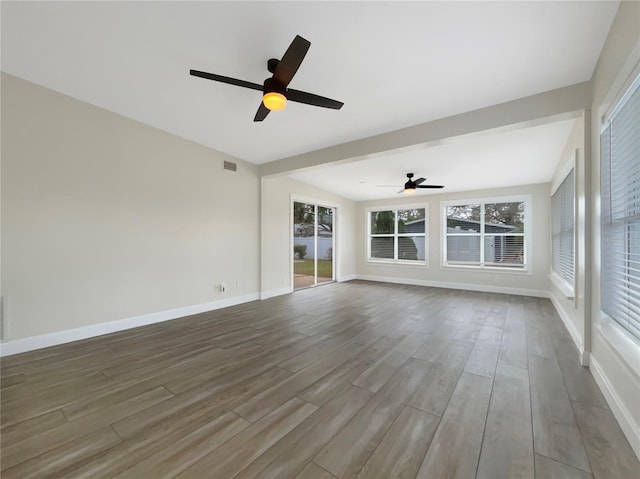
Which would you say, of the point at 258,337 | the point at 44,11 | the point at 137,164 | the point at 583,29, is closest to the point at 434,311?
the point at 258,337

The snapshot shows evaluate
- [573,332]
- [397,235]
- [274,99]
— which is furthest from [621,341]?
[397,235]

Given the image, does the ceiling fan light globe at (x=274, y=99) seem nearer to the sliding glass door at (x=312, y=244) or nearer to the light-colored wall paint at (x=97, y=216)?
the light-colored wall paint at (x=97, y=216)

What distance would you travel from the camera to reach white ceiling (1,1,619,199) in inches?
75.0

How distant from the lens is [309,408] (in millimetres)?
1834

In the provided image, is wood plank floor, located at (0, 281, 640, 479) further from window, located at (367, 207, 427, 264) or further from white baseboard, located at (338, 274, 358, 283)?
white baseboard, located at (338, 274, 358, 283)

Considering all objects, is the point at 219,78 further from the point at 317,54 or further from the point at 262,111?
the point at 317,54

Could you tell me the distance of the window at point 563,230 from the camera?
140 inches

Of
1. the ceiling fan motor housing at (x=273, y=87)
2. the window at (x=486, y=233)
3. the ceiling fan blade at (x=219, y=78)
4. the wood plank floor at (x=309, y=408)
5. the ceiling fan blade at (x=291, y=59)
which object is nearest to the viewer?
the wood plank floor at (x=309, y=408)

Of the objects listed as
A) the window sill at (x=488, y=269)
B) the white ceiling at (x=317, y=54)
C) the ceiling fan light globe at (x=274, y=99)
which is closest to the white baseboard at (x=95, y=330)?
the white ceiling at (x=317, y=54)

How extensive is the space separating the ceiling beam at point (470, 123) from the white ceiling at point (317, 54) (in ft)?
0.34

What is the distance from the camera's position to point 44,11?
1.96 meters

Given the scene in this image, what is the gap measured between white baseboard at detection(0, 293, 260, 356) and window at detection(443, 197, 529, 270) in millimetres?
5830

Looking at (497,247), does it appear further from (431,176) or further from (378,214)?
(378,214)

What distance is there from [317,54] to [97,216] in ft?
10.5
